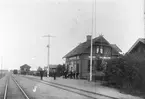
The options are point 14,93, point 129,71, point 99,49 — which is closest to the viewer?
point 14,93

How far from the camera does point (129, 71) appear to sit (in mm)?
20609

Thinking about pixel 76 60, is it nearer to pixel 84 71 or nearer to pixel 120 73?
pixel 84 71

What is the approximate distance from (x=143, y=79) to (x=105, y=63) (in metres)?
5.94

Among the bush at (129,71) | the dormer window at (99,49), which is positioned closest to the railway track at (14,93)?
the bush at (129,71)

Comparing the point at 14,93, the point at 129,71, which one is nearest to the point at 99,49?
the point at 129,71

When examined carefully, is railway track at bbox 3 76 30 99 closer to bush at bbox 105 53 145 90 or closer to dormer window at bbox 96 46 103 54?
bush at bbox 105 53 145 90

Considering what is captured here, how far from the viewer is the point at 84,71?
4741 centimetres

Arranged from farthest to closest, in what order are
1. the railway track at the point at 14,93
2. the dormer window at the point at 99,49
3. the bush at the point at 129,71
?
the dormer window at the point at 99,49 < the bush at the point at 129,71 < the railway track at the point at 14,93

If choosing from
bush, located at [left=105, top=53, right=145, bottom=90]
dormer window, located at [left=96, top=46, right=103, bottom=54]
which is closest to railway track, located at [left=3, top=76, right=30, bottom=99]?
bush, located at [left=105, top=53, right=145, bottom=90]

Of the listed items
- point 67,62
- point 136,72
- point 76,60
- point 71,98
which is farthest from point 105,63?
point 67,62

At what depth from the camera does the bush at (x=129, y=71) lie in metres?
19.8

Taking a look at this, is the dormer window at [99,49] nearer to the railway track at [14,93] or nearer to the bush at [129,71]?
the bush at [129,71]

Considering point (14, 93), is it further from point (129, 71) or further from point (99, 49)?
point (99, 49)

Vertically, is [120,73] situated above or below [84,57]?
below
